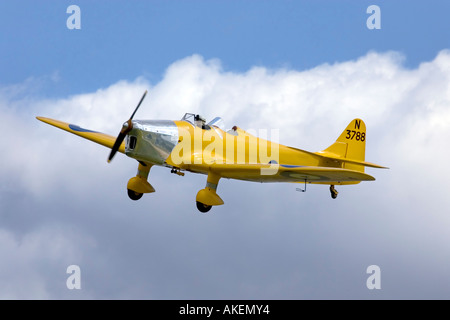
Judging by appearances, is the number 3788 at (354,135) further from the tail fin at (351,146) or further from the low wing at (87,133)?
the low wing at (87,133)

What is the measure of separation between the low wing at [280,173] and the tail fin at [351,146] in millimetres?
4301

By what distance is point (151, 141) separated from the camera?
2688 cm

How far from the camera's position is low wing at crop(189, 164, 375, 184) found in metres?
25.1

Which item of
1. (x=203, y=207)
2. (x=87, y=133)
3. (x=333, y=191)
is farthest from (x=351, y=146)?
(x=87, y=133)

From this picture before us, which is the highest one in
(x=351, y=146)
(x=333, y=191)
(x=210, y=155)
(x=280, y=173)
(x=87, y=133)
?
(x=87, y=133)

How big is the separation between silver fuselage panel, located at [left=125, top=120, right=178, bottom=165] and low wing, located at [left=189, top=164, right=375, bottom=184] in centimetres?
113

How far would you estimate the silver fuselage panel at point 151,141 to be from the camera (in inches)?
1053

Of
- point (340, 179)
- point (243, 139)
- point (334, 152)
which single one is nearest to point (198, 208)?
point (243, 139)

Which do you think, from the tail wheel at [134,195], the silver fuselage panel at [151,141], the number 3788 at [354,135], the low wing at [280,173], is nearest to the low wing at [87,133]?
the tail wheel at [134,195]

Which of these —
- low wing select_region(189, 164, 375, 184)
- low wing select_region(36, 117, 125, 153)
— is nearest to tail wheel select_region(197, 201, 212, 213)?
low wing select_region(189, 164, 375, 184)

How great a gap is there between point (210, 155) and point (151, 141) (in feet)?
7.50

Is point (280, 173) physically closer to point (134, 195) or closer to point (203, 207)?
→ point (203, 207)

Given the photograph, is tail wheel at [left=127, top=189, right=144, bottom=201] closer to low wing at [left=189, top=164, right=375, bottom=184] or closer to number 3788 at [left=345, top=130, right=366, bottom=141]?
low wing at [left=189, top=164, right=375, bottom=184]

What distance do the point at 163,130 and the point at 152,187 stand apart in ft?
9.53
